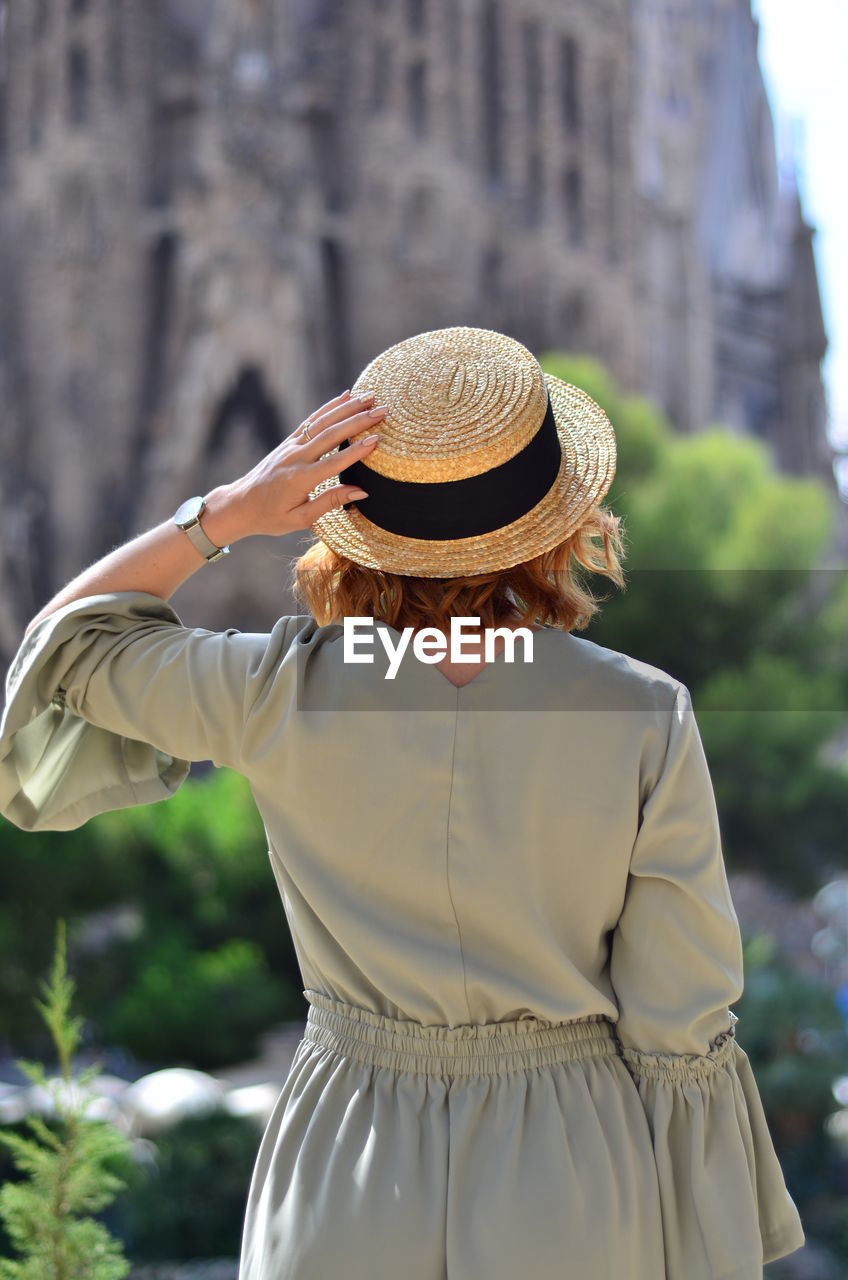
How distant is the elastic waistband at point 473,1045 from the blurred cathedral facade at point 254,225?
9.86m

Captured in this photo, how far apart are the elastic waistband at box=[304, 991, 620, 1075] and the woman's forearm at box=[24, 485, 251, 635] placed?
34 cm

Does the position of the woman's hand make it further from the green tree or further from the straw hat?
the green tree

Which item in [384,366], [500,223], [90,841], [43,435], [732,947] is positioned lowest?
[90,841]

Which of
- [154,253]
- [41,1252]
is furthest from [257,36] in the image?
[41,1252]

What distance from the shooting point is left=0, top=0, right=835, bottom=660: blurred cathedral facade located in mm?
10891

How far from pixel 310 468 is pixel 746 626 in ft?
29.9

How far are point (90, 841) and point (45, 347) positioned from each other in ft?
17.0

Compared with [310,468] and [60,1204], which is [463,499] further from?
[60,1204]

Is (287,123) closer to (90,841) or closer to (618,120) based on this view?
(618,120)

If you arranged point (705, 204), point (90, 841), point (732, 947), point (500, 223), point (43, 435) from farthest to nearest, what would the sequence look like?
point (705, 204), point (500, 223), point (43, 435), point (90, 841), point (732, 947)

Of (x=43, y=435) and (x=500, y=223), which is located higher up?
(x=500, y=223)

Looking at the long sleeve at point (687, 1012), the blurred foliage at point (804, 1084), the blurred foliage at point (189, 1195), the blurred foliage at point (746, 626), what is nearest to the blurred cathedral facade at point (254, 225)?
the blurred foliage at point (746, 626)

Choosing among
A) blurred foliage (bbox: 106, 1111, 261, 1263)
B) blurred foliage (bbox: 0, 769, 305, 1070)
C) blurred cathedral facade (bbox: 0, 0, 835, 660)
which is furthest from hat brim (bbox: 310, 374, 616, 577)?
blurred cathedral facade (bbox: 0, 0, 835, 660)

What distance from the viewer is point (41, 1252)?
1620mm
